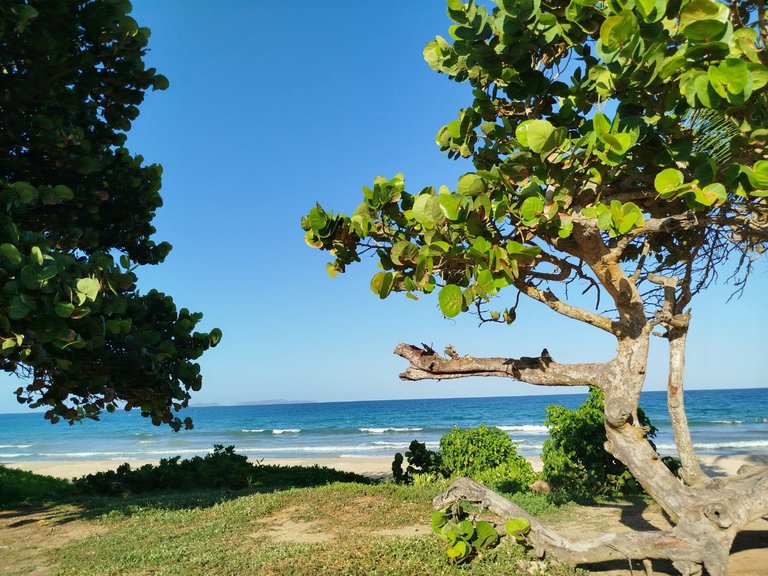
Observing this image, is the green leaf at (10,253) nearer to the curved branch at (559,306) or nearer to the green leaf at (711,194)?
the curved branch at (559,306)

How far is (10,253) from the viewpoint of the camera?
236 inches

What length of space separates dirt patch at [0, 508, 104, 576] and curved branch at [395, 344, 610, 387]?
5443 millimetres

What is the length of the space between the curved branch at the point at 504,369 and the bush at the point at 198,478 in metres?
9.32

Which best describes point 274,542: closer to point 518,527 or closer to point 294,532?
point 294,532

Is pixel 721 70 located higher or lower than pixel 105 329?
higher

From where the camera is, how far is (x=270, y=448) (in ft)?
141

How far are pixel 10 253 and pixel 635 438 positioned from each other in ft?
21.5

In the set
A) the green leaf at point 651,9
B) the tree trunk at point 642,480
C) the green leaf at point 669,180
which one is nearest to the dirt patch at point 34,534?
the tree trunk at point 642,480

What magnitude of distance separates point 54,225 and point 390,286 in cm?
715

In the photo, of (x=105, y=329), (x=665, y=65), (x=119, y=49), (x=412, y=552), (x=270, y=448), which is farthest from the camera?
(x=270, y=448)

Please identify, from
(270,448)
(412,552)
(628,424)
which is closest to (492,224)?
(628,424)

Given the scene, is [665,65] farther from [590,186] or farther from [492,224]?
[492,224]

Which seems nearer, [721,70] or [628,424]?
[721,70]

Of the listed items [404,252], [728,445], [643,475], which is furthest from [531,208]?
[728,445]
